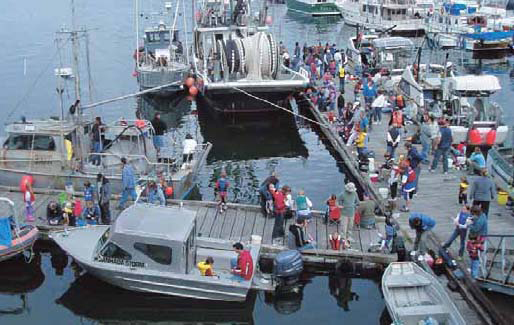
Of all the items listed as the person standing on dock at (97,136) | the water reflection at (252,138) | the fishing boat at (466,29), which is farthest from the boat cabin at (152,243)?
the fishing boat at (466,29)

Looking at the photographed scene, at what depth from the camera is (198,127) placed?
36750mm

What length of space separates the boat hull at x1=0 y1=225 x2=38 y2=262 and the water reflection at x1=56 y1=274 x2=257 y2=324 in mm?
1950

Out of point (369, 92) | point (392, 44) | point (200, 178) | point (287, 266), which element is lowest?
point (200, 178)

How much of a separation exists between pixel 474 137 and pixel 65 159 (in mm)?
16070

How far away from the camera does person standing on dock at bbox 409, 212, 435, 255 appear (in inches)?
680

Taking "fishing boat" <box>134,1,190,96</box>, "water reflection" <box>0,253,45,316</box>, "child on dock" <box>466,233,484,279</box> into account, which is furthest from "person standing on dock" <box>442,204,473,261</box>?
"fishing boat" <box>134,1,190,96</box>

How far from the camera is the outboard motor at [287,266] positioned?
1748 cm

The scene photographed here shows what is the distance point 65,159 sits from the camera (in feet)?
72.9

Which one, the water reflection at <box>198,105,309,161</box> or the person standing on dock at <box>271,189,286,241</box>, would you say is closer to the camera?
the person standing on dock at <box>271,189,286,241</box>

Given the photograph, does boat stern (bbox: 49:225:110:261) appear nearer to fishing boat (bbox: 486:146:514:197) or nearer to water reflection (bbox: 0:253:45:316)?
water reflection (bbox: 0:253:45:316)

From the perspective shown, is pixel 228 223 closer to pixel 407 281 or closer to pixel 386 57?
pixel 407 281

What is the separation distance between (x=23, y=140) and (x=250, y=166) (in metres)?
10.8

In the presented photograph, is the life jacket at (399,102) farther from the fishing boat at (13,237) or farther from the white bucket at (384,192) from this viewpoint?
the fishing boat at (13,237)

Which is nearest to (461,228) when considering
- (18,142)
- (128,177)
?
(128,177)
